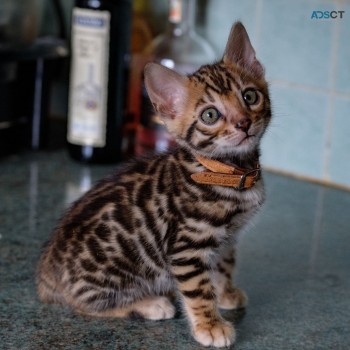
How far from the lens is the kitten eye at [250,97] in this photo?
1283 mm

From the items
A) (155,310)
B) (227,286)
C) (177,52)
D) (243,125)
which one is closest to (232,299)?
(227,286)

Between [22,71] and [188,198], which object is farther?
[22,71]

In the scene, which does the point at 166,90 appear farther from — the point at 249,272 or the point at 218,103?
the point at 249,272

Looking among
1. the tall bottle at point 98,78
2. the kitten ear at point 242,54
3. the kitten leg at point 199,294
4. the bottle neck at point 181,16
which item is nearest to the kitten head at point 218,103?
the kitten ear at point 242,54

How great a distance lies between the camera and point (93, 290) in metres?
1.36

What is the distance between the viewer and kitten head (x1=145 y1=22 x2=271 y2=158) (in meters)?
1.26

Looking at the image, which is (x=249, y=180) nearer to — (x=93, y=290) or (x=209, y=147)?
(x=209, y=147)

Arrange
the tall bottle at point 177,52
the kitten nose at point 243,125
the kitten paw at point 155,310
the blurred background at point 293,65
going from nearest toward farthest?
the kitten nose at point 243,125 → the kitten paw at point 155,310 → the blurred background at point 293,65 → the tall bottle at point 177,52

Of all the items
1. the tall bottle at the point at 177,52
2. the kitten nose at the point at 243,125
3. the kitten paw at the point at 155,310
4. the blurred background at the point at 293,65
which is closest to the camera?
the kitten nose at the point at 243,125

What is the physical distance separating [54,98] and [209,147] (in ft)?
3.88

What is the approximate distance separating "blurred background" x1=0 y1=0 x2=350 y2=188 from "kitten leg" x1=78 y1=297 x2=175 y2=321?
624 millimetres

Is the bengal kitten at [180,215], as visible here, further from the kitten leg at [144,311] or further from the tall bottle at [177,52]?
the tall bottle at [177,52]

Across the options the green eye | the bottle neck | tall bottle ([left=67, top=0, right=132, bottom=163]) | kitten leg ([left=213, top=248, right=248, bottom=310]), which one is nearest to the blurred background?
the bottle neck

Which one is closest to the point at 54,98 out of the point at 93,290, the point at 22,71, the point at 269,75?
the point at 22,71
